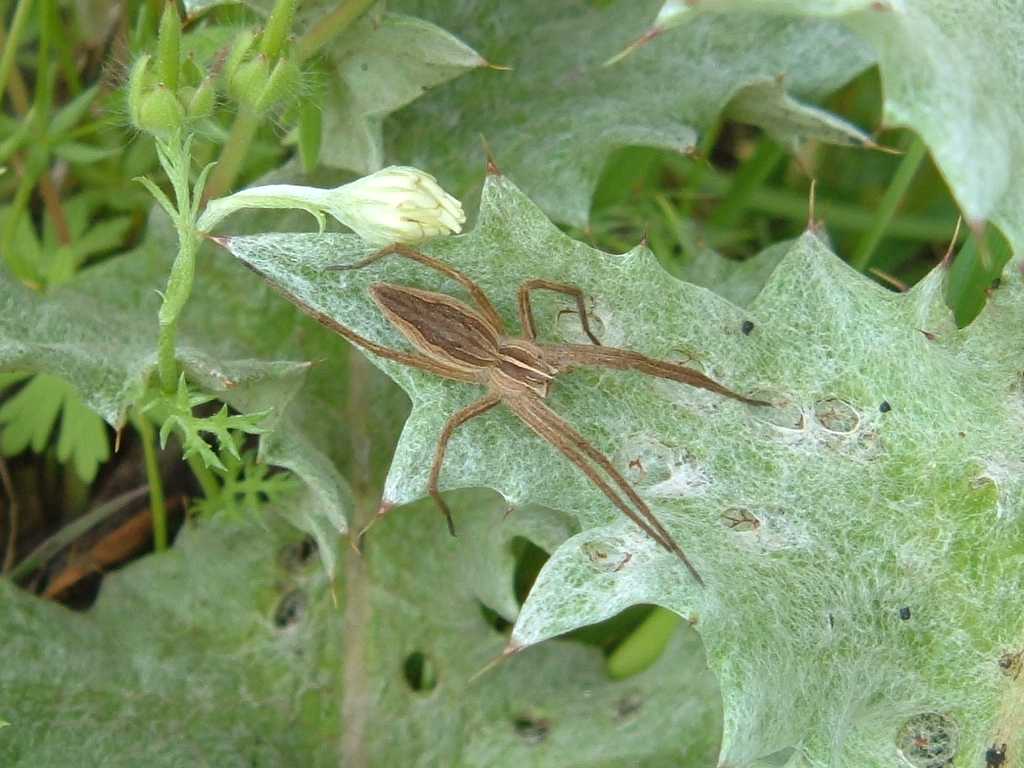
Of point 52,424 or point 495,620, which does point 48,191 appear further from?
point 495,620

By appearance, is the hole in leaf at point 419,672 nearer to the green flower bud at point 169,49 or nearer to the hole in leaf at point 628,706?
the hole in leaf at point 628,706

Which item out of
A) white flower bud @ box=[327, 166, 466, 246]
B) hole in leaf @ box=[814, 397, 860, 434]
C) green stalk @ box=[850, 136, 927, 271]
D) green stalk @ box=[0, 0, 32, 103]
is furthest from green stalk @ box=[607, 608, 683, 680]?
green stalk @ box=[0, 0, 32, 103]

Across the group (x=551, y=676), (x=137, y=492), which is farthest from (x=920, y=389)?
(x=137, y=492)

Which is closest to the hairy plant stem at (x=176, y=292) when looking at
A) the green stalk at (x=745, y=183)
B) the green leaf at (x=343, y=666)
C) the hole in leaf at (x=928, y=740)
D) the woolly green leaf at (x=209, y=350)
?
the woolly green leaf at (x=209, y=350)

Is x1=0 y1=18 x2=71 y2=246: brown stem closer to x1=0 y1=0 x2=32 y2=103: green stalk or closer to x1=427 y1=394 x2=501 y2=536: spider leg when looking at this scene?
x1=0 y1=0 x2=32 y2=103: green stalk

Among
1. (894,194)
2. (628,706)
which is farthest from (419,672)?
(894,194)
